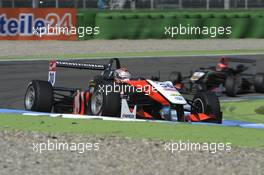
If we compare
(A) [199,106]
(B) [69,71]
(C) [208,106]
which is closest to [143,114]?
(A) [199,106]

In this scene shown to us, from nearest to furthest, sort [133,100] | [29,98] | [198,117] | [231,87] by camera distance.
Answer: [198,117] → [133,100] → [29,98] → [231,87]

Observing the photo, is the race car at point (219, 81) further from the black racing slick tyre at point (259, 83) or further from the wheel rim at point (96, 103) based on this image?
the wheel rim at point (96, 103)

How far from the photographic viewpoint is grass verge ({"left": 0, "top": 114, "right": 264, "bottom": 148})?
8711 mm

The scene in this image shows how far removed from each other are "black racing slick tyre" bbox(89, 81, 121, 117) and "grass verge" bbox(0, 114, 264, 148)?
14.9 inches

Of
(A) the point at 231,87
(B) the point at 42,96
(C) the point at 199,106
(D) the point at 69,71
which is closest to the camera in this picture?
Answer: (C) the point at 199,106

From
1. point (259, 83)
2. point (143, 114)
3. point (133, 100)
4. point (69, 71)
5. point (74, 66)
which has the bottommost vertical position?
point (69, 71)

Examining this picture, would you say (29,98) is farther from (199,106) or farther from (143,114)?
(199,106)

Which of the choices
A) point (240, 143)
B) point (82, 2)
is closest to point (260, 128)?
point (240, 143)

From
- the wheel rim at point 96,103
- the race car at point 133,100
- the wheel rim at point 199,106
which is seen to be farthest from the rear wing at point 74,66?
the wheel rim at point 199,106

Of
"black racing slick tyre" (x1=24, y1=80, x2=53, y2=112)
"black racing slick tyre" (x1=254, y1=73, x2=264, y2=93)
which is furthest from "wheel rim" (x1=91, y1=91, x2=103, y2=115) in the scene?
"black racing slick tyre" (x1=254, y1=73, x2=264, y2=93)

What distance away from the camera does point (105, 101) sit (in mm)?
10203

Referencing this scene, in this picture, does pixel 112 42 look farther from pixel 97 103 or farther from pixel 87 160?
pixel 87 160

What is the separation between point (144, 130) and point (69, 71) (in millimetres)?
9592

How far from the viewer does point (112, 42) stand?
2638 centimetres
